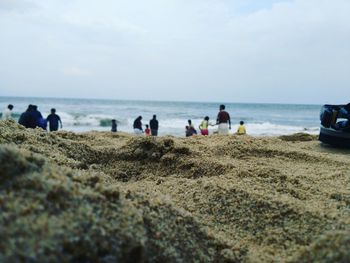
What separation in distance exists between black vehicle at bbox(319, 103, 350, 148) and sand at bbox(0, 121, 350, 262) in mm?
2191

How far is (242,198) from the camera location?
3.07m

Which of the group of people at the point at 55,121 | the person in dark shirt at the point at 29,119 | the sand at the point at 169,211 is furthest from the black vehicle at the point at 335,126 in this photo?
the person in dark shirt at the point at 29,119

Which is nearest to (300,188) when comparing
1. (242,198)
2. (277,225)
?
(242,198)

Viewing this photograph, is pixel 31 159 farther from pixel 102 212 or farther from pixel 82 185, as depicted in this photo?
pixel 102 212

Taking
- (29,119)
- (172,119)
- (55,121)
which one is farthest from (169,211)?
(172,119)

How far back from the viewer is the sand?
163 cm

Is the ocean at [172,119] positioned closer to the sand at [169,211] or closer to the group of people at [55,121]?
the group of people at [55,121]

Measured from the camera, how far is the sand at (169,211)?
1628mm

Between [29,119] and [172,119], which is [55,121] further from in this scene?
[172,119]

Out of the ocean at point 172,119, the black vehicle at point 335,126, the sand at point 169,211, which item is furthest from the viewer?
the ocean at point 172,119

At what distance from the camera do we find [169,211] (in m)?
2.32

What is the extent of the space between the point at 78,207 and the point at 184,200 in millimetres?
1515

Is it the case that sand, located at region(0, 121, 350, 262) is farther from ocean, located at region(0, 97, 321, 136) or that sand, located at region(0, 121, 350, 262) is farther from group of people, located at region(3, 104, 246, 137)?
ocean, located at region(0, 97, 321, 136)

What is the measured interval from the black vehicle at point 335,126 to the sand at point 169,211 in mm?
2191
